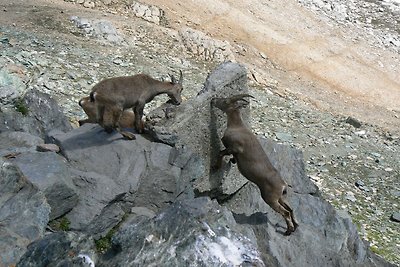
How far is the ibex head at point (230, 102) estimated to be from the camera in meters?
11.2

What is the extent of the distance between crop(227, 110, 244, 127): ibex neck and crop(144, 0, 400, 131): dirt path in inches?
587

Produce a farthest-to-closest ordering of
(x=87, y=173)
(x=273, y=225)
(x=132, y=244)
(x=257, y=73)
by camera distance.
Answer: (x=257, y=73) → (x=273, y=225) → (x=87, y=173) → (x=132, y=244)

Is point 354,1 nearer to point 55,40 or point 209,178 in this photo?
point 55,40

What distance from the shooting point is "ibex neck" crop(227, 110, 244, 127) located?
1127 cm

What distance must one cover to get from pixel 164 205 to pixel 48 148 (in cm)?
217

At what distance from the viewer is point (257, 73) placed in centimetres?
2597

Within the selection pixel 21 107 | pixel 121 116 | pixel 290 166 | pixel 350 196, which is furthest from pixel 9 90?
pixel 350 196

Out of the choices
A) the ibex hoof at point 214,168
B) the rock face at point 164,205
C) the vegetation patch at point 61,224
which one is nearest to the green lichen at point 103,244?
the rock face at point 164,205

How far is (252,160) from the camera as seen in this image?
11.0 m

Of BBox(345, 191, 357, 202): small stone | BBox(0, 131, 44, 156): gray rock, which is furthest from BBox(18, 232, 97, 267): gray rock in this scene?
BBox(345, 191, 357, 202): small stone

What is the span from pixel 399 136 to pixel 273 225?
14.8 m

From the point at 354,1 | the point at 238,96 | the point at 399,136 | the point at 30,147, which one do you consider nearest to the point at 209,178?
the point at 238,96

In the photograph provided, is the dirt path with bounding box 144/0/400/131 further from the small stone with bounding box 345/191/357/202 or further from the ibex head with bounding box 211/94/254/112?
the ibex head with bounding box 211/94/254/112

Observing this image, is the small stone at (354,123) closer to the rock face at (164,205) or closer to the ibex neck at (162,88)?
the rock face at (164,205)
